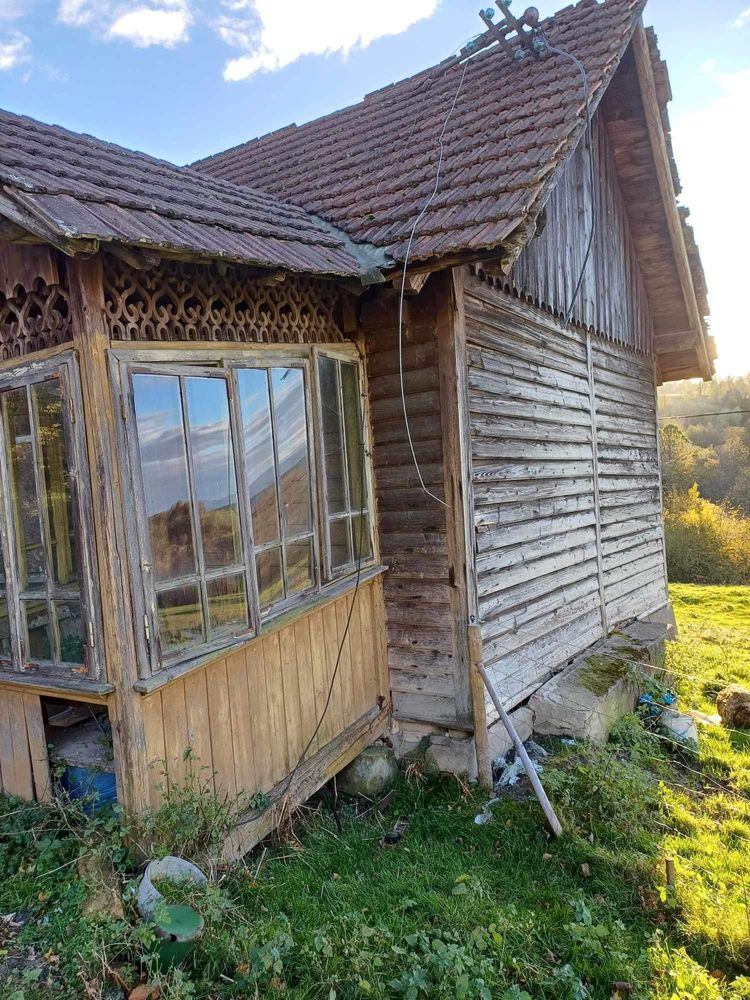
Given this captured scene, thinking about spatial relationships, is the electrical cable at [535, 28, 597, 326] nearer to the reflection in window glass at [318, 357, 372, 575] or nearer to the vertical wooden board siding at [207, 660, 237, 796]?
the reflection in window glass at [318, 357, 372, 575]

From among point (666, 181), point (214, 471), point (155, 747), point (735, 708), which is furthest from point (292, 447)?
point (666, 181)

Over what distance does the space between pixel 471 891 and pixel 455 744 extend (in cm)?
144

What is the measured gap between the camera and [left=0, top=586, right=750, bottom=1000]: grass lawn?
291 cm

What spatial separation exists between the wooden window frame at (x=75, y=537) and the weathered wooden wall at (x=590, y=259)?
13.1 ft

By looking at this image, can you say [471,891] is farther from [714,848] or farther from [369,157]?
[369,157]

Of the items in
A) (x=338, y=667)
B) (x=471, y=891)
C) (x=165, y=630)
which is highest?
(x=165, y=630)

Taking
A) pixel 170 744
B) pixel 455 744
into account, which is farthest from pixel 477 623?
pixel 170 744

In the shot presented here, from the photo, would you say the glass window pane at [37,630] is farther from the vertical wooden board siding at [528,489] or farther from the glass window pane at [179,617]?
the vertical wooden board siding at [528,489]

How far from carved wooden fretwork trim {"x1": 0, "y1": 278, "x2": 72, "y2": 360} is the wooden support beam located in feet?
20.7

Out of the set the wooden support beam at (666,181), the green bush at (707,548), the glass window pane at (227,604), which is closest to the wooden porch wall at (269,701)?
the glass window pane at (227,604)

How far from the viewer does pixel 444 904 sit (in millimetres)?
3592

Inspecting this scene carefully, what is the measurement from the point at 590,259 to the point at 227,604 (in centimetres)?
607

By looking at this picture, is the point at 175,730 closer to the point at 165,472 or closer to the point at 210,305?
the point at 165,472

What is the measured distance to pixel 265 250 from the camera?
12.5 ft
